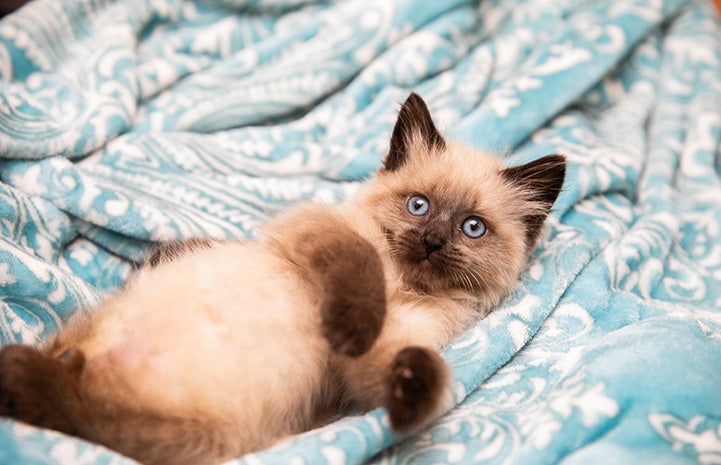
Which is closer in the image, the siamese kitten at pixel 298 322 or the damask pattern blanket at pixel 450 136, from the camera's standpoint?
the siamese kitten at pixel 298 322

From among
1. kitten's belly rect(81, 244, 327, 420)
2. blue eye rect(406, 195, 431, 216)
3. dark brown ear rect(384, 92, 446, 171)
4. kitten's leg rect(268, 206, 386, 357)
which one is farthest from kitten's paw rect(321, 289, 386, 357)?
dark brown ear rect(384, 92, 446, 171)

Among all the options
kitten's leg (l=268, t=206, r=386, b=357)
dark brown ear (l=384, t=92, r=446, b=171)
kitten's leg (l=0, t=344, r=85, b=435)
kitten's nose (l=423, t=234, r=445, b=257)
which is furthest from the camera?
dark brown ear (l=384, t=92, r=446, b=171)

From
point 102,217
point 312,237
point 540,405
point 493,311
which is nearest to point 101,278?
point 102,217

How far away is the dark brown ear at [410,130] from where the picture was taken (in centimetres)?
169

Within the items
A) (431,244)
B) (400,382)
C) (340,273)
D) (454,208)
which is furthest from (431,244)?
(400,382)

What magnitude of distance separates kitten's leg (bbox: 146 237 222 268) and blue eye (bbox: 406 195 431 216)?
50 cm

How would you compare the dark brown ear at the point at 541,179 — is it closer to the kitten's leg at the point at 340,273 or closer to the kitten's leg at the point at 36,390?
the kitten's leg at the point at 340,273

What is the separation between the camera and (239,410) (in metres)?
1.19

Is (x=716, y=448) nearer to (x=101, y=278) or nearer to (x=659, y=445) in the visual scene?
(x=659, y=445)

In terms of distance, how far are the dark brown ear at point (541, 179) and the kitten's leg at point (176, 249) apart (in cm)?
82

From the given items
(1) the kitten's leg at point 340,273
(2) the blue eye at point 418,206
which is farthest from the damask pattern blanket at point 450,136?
(2) the blue eye at point 418,206

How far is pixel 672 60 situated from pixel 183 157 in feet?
6.61

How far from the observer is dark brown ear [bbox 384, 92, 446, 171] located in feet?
5.53

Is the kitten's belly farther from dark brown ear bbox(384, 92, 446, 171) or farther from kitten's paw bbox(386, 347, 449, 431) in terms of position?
dark brown ear bbox(384, 92, 446, 171)
